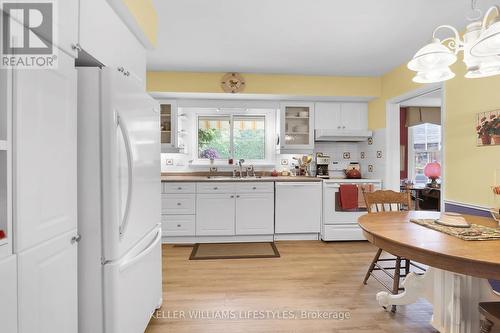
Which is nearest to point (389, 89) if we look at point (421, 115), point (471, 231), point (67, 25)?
point (421, 115)

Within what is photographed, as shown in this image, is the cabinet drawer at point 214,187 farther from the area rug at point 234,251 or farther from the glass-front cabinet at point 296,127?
the glass-front cabinet at point 296,127

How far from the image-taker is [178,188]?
3.52 m

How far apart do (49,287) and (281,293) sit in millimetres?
1780

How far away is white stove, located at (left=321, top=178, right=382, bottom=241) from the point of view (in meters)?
3.62

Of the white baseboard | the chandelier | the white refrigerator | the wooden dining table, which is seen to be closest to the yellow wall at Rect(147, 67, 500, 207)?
the wooden dining table

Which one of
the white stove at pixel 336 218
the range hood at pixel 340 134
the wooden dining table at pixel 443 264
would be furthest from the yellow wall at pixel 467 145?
the range hood at pixel 340 134

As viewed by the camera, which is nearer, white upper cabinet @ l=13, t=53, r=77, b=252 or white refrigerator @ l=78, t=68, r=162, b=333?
white upper cabinet @ l=13, t=53, r=77, b=252

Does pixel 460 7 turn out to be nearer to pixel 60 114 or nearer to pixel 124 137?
pixel 124 137

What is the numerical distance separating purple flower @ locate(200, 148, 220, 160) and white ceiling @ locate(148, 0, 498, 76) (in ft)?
4.14

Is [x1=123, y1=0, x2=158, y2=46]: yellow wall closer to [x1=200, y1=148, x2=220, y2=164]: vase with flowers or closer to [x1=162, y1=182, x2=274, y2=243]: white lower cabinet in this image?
[x1=162, y1=182, x2=274, y2=243]: white lower cabinet

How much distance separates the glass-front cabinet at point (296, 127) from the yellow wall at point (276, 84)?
31cm

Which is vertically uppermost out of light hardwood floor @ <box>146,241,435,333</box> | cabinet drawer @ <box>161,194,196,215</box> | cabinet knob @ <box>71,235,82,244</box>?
cabinet knob @ <box>71,235,82,244</box>

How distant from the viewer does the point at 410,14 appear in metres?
2.19

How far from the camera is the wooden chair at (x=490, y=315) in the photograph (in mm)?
1153
